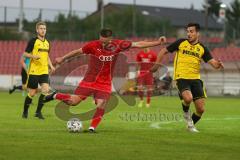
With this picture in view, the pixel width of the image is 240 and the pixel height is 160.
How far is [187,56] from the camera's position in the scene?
14.7 meters

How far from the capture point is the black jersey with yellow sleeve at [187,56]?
1462 centimetres

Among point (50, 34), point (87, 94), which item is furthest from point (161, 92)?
point (87, 94)

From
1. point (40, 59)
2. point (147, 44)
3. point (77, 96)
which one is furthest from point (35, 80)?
point (147, 44)

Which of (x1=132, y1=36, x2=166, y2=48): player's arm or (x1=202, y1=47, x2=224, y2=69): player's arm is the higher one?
(x1=132, y1=36, x2=166, y2=48): player's arm

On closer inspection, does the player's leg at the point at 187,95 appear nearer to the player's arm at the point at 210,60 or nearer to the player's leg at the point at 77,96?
the player's arm at the point at 210,60

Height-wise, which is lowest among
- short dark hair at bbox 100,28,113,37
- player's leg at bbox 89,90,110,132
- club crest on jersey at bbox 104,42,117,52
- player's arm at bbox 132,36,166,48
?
player's leg at bbox 89,90,110,132

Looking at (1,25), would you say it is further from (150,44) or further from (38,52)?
(150,44)

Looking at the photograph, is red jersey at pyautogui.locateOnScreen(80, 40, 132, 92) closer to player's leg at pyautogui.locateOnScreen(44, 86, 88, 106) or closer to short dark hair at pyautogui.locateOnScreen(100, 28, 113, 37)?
player's leg at pyautogui.locateOnScreen(44, 86, 88, 106)

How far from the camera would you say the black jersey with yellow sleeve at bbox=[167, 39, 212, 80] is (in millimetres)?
14625

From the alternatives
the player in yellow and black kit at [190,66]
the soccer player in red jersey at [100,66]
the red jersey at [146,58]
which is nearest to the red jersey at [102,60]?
the soccer player in red jersey at [100,66]

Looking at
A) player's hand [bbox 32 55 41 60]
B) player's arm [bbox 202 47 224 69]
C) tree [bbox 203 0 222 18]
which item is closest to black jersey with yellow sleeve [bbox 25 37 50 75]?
player's hand [bbox 32 55 41 60]

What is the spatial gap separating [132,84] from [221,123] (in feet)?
58.3

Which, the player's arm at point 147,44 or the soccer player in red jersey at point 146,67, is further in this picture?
the soccer player in red jersey at point 146,67

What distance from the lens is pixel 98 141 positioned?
1177 centimetres
